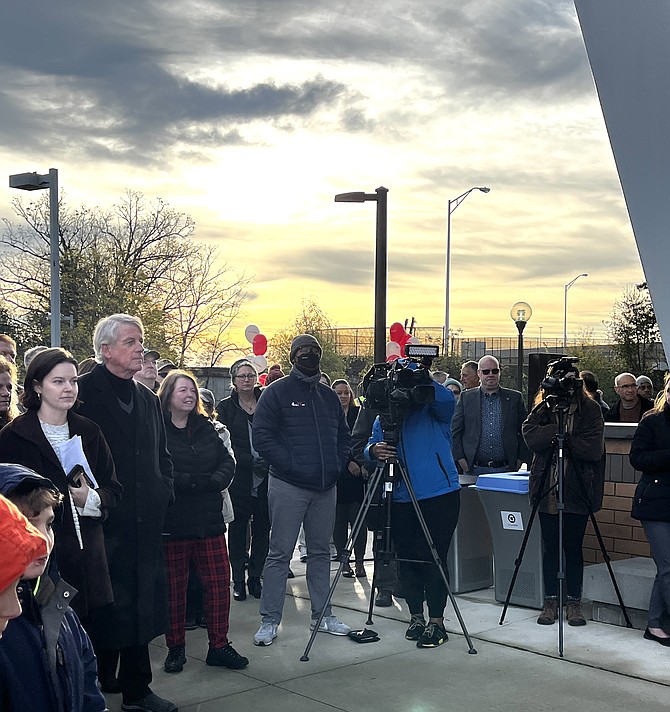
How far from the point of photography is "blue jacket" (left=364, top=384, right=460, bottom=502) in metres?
6.38

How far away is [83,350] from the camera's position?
101ft

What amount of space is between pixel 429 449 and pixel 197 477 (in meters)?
1.62

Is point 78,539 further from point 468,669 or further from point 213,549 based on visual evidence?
point 468,669

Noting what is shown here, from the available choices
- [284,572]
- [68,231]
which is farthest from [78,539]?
[68,231]

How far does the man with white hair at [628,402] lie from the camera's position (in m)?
10.3

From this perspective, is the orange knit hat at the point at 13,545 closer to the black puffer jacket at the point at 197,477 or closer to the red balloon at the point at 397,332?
the black puffer jacket at the point at 197,477

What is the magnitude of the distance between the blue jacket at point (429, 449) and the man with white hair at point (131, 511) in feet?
6.50

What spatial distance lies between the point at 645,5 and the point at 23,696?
7.13 ft

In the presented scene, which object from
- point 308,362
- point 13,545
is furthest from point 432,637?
point 13,545

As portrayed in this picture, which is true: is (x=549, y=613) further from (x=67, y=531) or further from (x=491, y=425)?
(x=67, y=531)

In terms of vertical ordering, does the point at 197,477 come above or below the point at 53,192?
below

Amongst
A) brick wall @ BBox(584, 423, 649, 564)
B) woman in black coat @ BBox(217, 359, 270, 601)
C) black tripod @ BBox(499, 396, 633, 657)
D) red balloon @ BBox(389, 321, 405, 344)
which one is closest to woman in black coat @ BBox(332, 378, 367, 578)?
woman in black coat @ BBox(217, 359, 270, 601)

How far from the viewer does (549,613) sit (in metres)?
6.86

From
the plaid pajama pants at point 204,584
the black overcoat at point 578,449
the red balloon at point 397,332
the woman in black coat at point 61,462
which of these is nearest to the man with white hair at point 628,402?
the black overcoat at point 578,449
